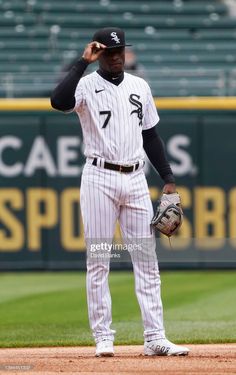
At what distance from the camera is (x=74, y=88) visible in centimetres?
575

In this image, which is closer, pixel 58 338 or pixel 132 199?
pixel 132 199

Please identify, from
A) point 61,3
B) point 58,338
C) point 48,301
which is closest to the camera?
point 58,338

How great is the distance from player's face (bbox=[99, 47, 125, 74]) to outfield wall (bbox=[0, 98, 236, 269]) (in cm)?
570

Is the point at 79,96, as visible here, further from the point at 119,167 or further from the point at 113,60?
the point at 119,167

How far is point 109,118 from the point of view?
19.4ft

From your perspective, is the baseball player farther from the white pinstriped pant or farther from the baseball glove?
the baseball glove

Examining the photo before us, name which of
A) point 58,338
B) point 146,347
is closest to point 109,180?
point 146,347

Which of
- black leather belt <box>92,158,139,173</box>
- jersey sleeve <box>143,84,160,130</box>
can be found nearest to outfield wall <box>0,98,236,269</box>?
jersey sleeve <box>143,84,160,130</box>

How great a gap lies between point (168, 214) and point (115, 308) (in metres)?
2.89

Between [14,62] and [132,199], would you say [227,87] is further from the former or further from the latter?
[132,199]

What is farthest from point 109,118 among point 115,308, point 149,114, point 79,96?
point 115,308

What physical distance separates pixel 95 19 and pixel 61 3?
76 cm

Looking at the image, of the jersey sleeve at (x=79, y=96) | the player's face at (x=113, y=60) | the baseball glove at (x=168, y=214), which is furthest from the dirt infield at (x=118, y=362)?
the player's face at (x=113, y=60)

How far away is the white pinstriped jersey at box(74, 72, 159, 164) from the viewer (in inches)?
233
